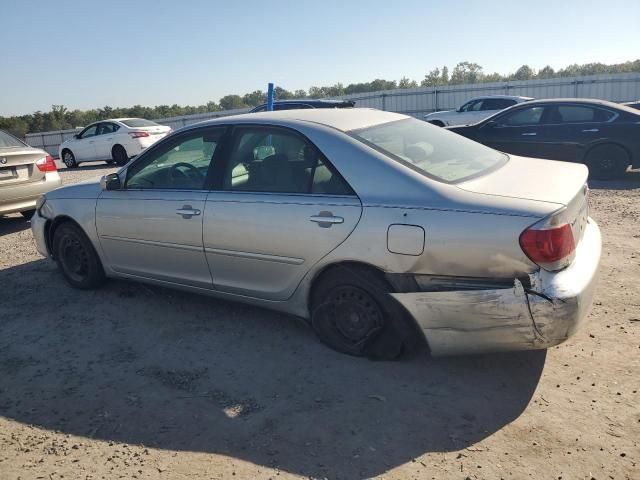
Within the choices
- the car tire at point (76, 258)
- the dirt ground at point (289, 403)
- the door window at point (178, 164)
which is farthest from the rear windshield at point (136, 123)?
the dirt ground at point (289, 403)

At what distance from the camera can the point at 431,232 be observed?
305cm

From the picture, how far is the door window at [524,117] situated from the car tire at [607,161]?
1.11 meters

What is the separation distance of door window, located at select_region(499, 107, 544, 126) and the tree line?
29866 millimetres

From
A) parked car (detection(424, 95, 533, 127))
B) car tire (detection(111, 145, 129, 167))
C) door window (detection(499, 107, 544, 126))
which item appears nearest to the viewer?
door window (detection(499, 107, 544, 126))

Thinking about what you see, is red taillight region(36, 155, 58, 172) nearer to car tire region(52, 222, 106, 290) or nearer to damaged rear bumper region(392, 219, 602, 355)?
car tire region(52, 222, 106, 290)

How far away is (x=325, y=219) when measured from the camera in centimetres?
341

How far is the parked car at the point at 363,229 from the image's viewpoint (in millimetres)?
2939

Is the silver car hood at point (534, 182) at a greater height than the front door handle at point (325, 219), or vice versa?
the silver car hood at point (534, 182)

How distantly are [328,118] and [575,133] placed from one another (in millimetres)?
7185

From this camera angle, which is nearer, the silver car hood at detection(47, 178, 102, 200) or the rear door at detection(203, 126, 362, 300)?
the rear door at detection(203, 126, 362, 300)

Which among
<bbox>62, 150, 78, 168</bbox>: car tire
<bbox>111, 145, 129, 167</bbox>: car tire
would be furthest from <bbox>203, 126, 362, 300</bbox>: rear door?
<bbox>62, 150, 78, 168</bbox>: car tire

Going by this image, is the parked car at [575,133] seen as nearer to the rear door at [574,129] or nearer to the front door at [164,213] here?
the rear door at [574,129]

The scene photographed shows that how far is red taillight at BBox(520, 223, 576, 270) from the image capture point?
2842 mm

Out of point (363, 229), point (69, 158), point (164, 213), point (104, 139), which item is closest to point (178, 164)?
point (164, 213)
